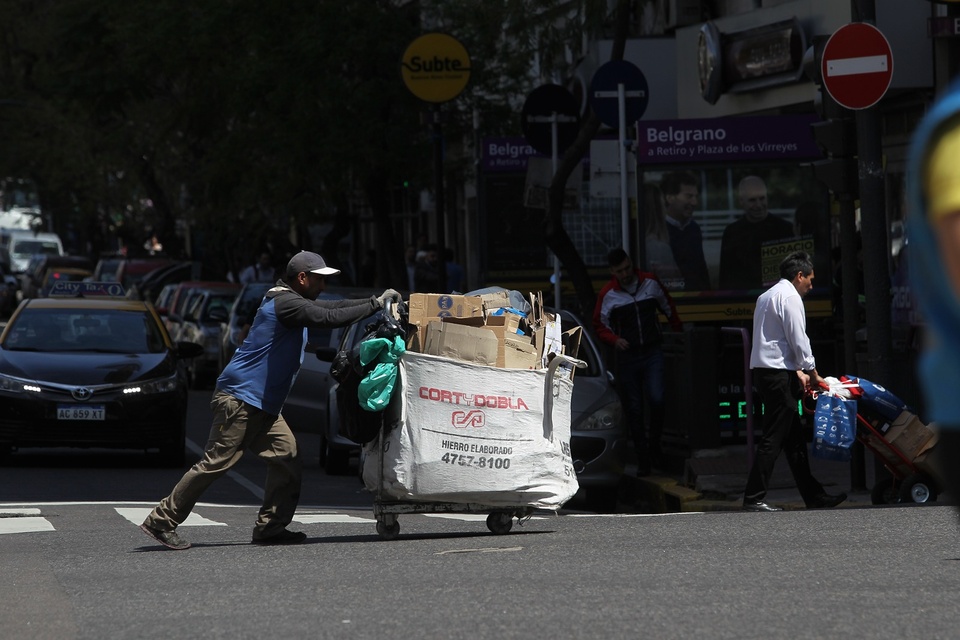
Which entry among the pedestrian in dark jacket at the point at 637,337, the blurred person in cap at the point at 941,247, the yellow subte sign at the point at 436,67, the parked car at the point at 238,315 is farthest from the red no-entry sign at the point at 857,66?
the parked car at the point at 238,315

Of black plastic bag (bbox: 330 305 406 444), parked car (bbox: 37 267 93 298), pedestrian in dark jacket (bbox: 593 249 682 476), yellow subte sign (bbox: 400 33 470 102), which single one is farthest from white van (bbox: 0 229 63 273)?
black plastic bag (bbox: 330 305 406 444)

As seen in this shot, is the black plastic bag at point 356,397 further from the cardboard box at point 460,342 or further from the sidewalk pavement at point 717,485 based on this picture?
the sidewalk pavement at point 717,485

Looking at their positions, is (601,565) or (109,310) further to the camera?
(109,310)

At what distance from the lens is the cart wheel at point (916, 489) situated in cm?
1155

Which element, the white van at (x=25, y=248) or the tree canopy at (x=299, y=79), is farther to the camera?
the white van at (x=25, y=248)

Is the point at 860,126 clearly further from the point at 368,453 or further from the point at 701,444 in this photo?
the point at 368,453

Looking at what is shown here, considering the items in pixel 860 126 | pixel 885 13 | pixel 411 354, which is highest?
pixel 885 13

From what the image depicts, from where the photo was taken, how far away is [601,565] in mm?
8445

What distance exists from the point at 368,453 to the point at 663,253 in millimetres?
8394

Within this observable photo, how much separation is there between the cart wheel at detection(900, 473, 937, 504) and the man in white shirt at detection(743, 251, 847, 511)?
1.63 ft

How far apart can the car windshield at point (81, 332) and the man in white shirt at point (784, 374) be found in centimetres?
731

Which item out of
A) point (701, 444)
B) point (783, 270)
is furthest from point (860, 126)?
point (701, 444)

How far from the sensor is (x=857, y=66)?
40.3ft

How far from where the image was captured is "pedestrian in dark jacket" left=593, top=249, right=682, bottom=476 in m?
14.8
